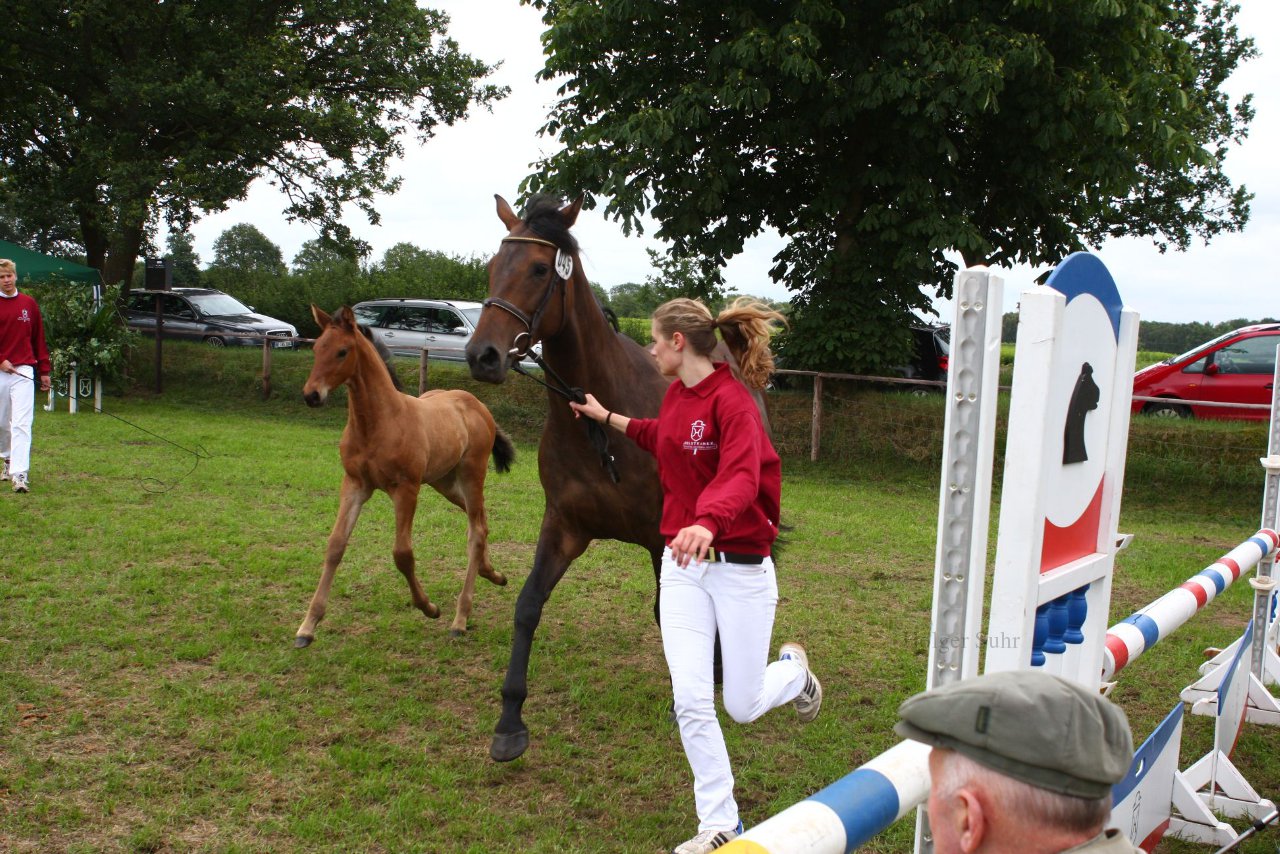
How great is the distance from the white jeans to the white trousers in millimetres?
8573

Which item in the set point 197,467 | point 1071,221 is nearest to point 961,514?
point 197,467

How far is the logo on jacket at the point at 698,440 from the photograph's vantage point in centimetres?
357

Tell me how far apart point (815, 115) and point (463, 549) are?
8710mm

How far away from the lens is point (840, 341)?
1485 cm

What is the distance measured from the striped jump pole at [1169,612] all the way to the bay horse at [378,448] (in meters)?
4.18

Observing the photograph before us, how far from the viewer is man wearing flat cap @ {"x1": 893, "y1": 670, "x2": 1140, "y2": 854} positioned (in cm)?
132

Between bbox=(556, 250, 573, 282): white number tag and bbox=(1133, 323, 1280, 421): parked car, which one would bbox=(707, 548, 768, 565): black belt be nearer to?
bbox=(556, 250, 573, 282): white number tag

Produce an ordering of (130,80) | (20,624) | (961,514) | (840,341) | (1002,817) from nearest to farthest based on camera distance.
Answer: (1002,817)
(961,514)
(20,624)
(840,341)
(130,80)

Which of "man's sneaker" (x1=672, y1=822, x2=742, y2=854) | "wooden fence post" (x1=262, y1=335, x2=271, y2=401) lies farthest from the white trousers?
"wooden fence post" (x1=262, y1=335, x2=271, y2=401)

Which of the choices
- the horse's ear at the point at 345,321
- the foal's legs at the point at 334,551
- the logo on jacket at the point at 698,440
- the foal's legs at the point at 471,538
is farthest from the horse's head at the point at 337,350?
the logo on jacket at the point at 698,440

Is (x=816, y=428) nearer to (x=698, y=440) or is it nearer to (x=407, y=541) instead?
(x=407, y=541)

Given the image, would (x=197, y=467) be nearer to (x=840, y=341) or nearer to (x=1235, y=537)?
(x=840, y=341)

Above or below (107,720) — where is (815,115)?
above

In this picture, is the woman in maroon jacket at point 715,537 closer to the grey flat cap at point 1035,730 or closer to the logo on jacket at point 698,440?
the logo on jacket at point 698,440
